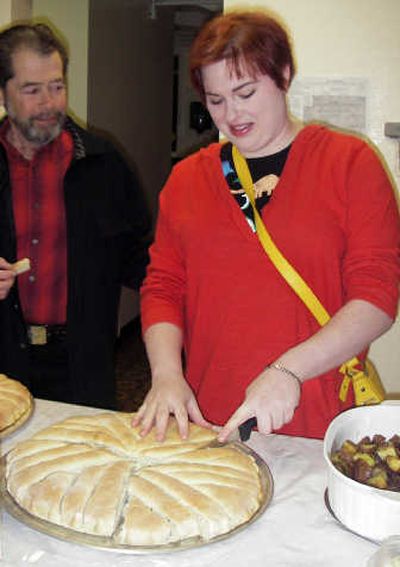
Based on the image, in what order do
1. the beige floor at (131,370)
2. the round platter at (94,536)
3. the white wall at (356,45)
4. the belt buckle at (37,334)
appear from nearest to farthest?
the round platter at (94,536)
the belt buckle at (37,334)
the white wall at (356,45)
the beige floor at (131,370)

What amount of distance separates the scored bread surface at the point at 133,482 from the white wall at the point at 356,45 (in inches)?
66.9

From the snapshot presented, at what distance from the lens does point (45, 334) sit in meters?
1.97

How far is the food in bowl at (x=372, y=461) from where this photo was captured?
3.02 ft

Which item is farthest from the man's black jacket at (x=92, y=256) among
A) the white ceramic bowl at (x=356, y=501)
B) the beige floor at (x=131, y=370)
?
the beige floor at (x=131, y=370)

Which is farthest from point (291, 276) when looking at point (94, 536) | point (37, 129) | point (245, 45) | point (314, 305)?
point (37, 129)

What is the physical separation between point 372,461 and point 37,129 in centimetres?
144

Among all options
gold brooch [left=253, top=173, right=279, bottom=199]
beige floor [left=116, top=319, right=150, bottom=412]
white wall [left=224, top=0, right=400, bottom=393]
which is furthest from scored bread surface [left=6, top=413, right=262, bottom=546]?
beige floor [left=116, top=319, right=150, bottom=412]

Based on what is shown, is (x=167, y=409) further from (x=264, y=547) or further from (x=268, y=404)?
(x=264, y=547)

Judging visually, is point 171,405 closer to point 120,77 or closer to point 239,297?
point 239,297

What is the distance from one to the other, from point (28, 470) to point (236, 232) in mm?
661

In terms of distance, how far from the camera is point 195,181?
151 cm

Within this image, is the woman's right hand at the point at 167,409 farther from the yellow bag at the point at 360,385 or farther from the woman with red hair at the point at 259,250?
the yellow bag at the point at 360,385

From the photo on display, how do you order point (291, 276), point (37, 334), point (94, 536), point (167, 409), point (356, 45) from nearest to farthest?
point (94, 536)
point (167, 409)
point (291, 276)
point (37, 334)
point (356, 45)

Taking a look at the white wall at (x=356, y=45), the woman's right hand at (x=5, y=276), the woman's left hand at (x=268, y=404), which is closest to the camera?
the woman's left hand at (x=268, y=404)
